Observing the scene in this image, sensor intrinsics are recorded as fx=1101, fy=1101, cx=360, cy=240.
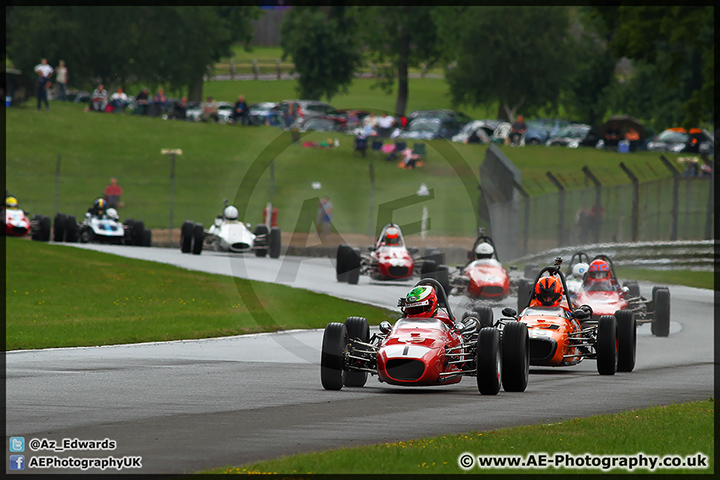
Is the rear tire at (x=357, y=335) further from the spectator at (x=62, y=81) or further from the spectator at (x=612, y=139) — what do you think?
the spectator at (x=612, y=139)

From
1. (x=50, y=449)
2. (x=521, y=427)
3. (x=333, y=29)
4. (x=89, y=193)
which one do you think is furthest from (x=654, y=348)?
(x=333, y=29)

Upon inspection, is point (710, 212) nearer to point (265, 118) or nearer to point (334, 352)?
point (334, 352)

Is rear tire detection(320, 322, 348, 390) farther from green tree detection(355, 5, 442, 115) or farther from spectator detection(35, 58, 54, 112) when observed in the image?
green tree detection(355, 5, 442, 115)

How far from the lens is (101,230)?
34.8 meters

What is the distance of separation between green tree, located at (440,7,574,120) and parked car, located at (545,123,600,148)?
1011 centimetres

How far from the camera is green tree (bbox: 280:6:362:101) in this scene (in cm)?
8450

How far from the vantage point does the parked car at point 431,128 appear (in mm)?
61250

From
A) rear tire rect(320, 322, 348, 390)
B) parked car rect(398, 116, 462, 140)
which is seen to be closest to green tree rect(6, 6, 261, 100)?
parked car rect(398, 116, 462, 140)

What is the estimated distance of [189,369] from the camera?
14445 mm

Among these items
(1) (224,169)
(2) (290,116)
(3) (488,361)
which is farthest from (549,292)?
(2) (290,116)

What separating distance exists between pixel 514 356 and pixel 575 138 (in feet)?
Answer: 176

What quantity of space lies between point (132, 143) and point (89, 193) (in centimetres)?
1107

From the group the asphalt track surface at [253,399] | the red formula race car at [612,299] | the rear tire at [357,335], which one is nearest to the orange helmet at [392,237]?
the red formula race car at [612,299]

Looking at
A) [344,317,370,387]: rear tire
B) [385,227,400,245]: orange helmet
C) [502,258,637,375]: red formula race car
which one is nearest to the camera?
[344,317,370,387]: rear tire
